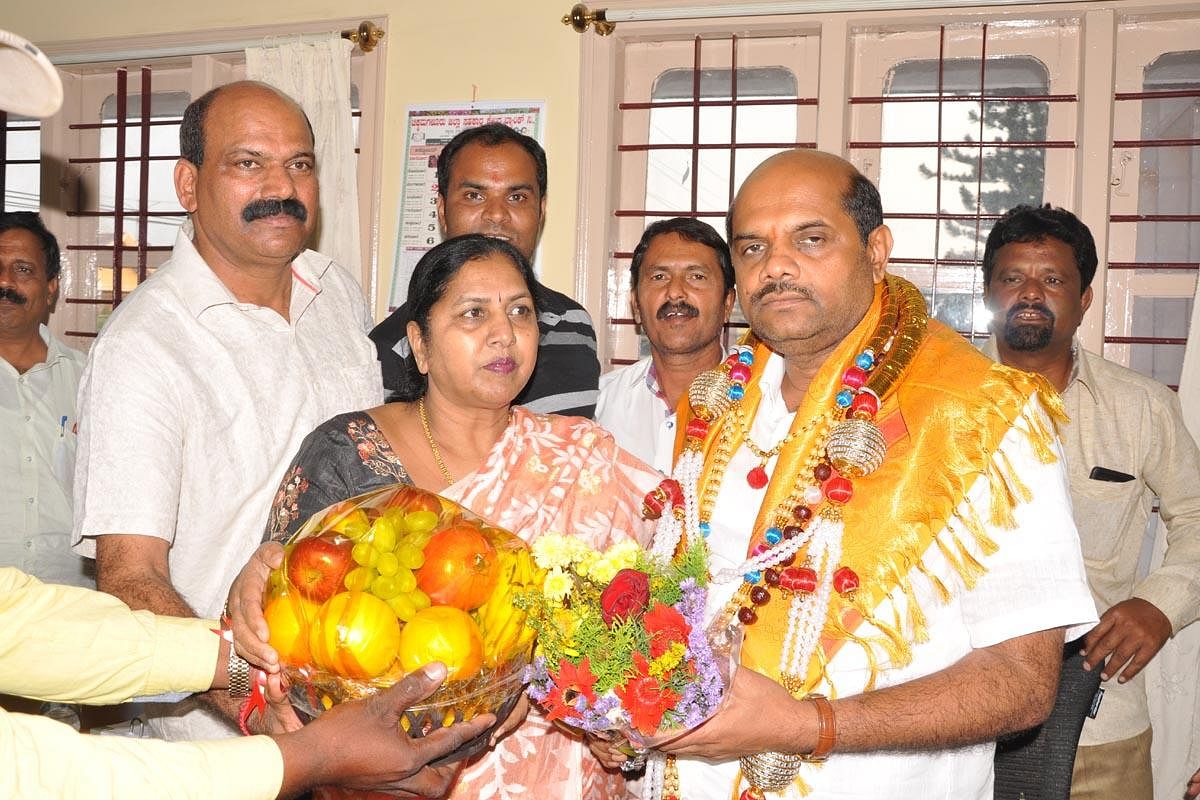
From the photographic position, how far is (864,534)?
1897 mm

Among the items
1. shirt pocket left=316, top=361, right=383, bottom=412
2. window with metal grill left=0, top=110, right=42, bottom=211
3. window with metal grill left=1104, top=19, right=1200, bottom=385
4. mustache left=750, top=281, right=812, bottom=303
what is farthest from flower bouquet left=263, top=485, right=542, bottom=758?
window with metal grill left=0, top=110, right=42, bottom=211

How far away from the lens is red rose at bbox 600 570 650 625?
1.36 meters

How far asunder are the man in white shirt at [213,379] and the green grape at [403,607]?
767 mm

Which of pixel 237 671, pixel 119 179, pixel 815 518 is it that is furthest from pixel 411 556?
pixel 119 179

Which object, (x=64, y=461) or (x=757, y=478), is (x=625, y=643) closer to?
(x=757, y=478)

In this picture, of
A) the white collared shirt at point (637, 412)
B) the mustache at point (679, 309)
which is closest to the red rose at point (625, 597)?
the white collared shirt at point (637, 412)

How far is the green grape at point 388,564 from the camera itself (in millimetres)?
1486

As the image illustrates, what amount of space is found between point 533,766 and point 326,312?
1.30 m

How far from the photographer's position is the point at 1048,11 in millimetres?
3881

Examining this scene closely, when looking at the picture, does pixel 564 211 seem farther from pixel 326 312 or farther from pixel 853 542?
pixel 853 542

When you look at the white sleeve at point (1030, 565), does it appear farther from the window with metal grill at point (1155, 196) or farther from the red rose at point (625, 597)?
the window with metal grill at point (1155, 196)

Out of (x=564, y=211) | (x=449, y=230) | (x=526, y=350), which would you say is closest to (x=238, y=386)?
(x=526, y=350)

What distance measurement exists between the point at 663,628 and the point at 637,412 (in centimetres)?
200

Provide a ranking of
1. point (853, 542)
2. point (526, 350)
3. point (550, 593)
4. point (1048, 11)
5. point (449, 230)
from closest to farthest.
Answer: point (550, 593) < point (853, 542) < point (526, 350) < point (449, 230) < point (1048, 11)
